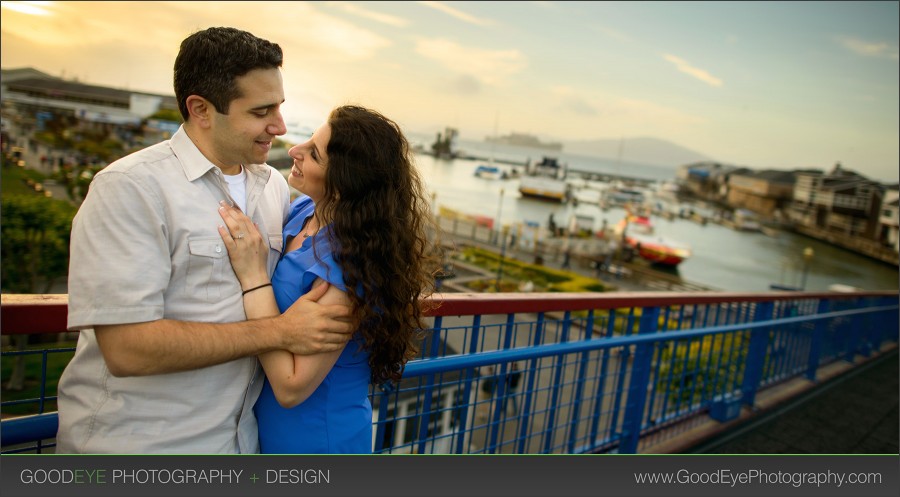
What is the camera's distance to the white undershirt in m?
1.26

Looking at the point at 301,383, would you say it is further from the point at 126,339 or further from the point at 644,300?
the point at 644,300

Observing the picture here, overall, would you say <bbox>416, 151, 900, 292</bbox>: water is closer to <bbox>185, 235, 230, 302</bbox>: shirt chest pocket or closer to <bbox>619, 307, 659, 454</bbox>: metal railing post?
<bbox>619, 307, 659, 454</bbox>: metal railing post

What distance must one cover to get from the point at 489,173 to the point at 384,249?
444 ft

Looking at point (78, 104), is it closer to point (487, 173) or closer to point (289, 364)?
point (289, 364)

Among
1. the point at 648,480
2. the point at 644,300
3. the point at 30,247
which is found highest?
the point at 644,300

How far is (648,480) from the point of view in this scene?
254 centimetres

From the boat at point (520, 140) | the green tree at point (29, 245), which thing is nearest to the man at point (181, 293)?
the green tree at point (29, 245)

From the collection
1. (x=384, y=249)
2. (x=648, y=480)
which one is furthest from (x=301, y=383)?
(x=648, y=480)

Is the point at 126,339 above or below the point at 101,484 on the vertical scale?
above

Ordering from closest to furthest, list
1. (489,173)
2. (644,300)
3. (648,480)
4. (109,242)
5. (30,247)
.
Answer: (109,242) < (648,480) < (644,300) < (30,247) < (489,173)

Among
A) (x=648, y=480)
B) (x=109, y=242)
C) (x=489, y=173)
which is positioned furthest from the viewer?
(x=489, y=173)

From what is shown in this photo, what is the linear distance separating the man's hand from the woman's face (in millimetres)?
209

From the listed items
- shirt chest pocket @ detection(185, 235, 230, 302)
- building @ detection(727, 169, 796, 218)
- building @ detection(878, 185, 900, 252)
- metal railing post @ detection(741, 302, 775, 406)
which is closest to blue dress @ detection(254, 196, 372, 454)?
shirt chest pocket @ detection(185, 235, 230, 302)

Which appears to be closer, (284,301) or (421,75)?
(284,301)
